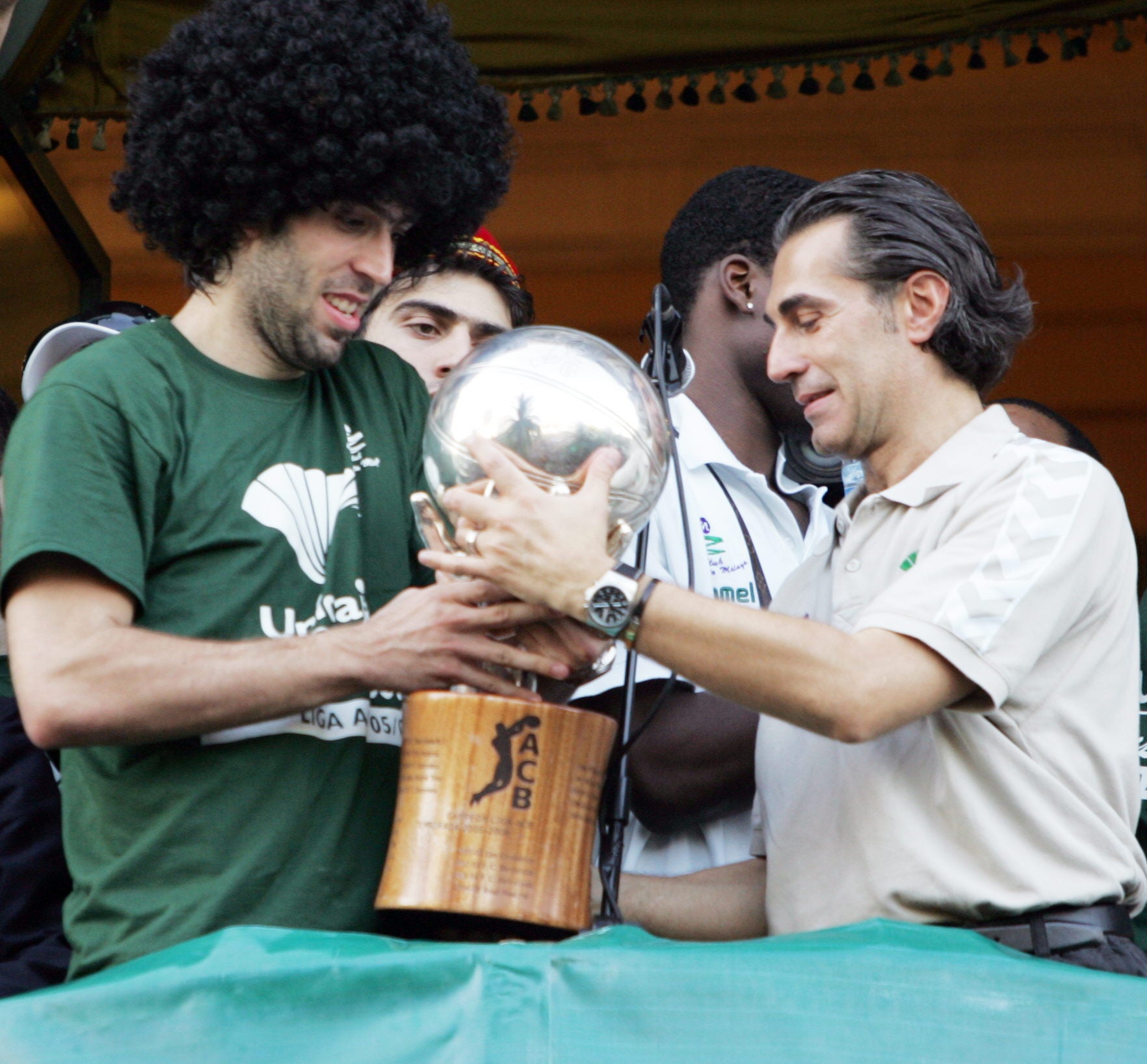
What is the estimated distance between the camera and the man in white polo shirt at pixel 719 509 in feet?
8.64

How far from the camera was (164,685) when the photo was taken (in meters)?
1.99

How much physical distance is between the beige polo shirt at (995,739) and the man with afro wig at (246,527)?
481 mm

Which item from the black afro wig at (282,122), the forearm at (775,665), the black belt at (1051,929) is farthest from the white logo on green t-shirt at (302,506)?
the black belt at (1051,929)

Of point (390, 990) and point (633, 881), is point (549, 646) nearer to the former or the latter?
point (390, 990)

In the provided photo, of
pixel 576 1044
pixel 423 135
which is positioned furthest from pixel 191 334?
pixel 576 1044

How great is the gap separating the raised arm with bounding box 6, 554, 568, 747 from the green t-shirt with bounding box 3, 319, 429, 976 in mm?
60

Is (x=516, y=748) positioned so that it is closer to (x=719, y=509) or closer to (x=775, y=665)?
(x=775, y=665)

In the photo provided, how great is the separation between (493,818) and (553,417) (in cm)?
49

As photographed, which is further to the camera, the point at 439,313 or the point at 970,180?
the point at 970,180

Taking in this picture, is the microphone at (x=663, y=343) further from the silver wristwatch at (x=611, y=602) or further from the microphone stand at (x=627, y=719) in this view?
the silver wristwatch at (x=611, y=602)

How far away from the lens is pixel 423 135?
2506 mm

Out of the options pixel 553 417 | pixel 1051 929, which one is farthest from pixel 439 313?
pixel 1051 929

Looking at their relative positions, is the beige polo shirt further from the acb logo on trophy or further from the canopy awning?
the canopy awning

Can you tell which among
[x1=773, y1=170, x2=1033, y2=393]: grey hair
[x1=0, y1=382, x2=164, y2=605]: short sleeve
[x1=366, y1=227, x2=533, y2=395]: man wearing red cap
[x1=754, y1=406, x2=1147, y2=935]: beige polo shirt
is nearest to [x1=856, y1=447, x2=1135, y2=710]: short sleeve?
Result: [x1=754, y1=406, x2=1147, y2=935]: beige polo shirt
